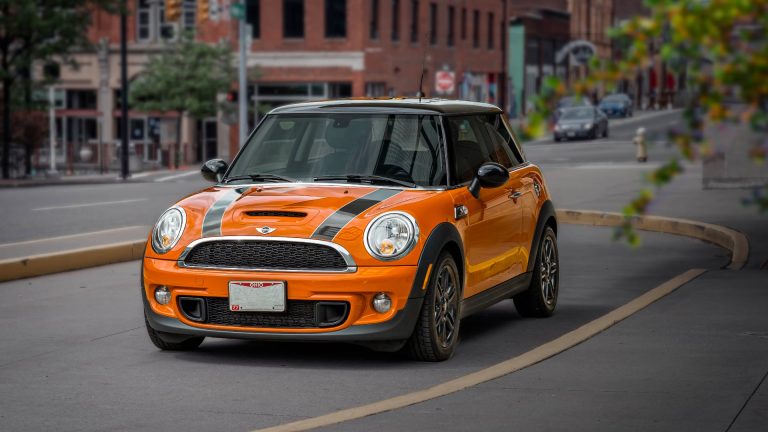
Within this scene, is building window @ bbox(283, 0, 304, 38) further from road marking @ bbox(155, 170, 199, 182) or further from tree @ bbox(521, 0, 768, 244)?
tree @ bbox(521, 0, 768, 244)

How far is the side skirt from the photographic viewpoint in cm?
909

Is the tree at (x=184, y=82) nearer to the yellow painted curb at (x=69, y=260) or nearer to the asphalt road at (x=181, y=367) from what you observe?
the yellow painted curb at (x=69, y=260)

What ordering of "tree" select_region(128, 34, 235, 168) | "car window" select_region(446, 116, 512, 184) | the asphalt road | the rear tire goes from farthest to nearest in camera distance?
1. "tree" select_region(128, 34, 235, 168)
2. "car window" select_region(446, 116, 512, 184)
3. the rear tire
4. the asphalt road

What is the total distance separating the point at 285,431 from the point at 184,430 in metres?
0.49

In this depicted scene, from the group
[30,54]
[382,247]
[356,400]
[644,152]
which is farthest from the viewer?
[644,152]

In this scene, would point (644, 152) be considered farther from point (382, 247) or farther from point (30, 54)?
point (382, 247)

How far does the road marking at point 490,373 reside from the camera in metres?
6.92

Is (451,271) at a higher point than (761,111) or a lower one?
lower

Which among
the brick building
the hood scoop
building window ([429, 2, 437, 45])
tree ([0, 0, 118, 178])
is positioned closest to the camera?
the hood scoop

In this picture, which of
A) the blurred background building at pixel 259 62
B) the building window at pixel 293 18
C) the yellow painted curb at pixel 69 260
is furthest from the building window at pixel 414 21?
the yellow painted curb at pixel 69 260

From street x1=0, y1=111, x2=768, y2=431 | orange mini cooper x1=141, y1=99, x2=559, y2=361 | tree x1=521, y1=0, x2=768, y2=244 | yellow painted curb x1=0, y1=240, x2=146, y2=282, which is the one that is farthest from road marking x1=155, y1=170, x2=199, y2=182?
tree x1=521, y1=0, x2=768, y2=244

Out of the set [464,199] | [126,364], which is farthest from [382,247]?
[126,364]

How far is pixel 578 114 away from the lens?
67.7 m

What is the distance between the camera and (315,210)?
8.40 meters
